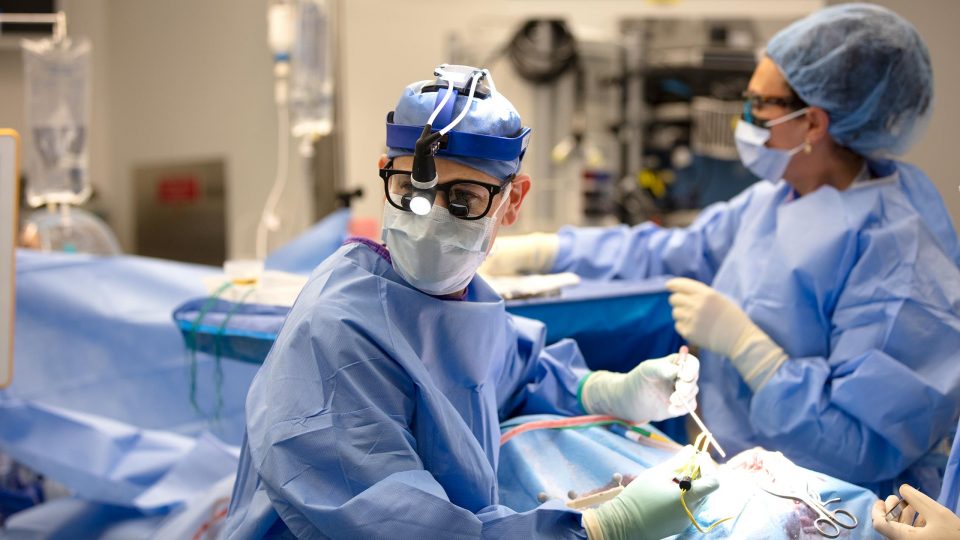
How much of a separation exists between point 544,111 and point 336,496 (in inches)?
161

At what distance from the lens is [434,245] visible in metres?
1.35

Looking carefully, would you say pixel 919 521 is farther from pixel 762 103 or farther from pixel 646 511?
pixel 762 103

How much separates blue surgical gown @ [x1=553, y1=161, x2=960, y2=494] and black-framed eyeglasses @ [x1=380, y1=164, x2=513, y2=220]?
2.88 feet

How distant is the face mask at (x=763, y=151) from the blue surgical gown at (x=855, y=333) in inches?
3.7

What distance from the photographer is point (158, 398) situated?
2.72 meters

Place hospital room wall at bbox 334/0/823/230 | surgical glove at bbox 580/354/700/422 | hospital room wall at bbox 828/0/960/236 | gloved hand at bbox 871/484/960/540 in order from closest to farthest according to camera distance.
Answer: gloved hand at bbox 871/484/960/540 → surgical glove at bbox 580/354/700/422 → hospital room wall at bbox 828/0/960/236 → hospital room wall at bbox 334/0/823/230

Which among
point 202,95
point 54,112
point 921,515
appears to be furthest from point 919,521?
point 202,95

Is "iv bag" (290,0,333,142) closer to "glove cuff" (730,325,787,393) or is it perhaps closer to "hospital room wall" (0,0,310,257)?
"hospital room wall" (0,0,310,257)

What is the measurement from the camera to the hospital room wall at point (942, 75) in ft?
7.68

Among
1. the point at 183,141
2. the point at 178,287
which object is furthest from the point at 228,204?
the point at 178,287

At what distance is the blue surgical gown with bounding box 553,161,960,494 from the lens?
183cm

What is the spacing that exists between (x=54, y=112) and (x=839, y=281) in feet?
8.42

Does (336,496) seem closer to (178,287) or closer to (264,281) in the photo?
(264,281)

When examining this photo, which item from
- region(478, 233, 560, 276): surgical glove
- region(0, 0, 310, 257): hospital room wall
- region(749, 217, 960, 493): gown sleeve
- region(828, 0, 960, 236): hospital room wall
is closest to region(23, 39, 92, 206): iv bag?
region(0, 0, 310, 257): hospital room wall
